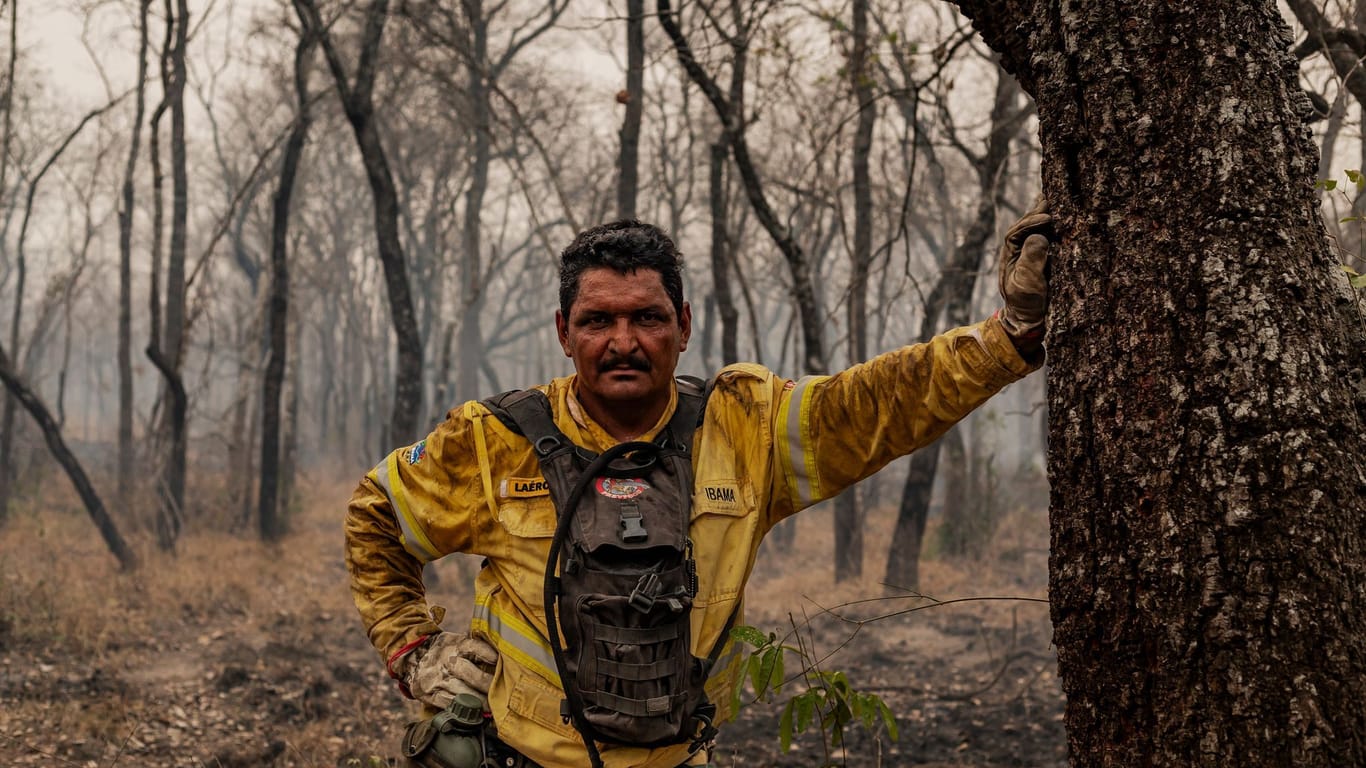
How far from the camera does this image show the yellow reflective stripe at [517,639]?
Answer: 2289 millimetres

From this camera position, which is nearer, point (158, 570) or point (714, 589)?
point (714, 589)

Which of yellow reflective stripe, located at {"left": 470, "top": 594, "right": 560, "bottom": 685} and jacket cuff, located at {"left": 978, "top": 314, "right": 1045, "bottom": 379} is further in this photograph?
yellow reflective stripe, located at {"left": 470, "top": 594, "right": 560, "bottom": 685}

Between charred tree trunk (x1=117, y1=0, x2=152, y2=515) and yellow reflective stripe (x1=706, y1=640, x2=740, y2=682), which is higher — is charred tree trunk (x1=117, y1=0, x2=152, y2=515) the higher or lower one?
the higher one

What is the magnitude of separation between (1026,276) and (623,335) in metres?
0.89

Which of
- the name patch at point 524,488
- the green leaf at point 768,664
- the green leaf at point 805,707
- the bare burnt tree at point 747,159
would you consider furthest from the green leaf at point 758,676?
the bare burnt tree at point 747,159

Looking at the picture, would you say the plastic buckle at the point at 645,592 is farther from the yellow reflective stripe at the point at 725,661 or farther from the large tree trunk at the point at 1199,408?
the large tree trunk at the point at 1199,408

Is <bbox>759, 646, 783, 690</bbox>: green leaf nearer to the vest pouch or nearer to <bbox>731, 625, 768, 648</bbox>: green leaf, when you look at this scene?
<bbox>731, 625, 768, 648</bbox>: green leaf

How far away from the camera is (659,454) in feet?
7.72

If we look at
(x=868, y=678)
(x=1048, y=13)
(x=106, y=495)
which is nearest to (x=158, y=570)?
(x=106, y=495)

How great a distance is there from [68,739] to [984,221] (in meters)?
7.19

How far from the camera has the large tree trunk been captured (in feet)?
4.85

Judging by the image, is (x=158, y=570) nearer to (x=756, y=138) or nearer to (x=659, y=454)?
(x=659, y=454)

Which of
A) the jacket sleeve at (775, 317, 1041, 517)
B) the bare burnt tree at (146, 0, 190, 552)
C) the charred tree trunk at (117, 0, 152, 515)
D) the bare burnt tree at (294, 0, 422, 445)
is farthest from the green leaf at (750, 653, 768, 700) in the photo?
the charred tree trunk at (117, 0, 152, 515)

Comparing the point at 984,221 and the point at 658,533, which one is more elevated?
the point at 984,221
